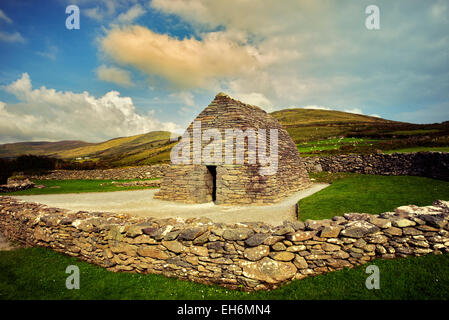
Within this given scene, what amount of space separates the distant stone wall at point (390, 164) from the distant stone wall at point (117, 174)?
18948 mm

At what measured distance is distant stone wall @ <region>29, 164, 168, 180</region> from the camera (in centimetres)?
2631

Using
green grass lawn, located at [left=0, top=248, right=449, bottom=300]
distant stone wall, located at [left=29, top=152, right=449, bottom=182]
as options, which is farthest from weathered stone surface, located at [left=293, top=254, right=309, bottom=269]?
distant stone wall, located at [left=29, top=152, right=449, bottom=182]

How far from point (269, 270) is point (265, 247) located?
46 cm

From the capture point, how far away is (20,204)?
9312 mm

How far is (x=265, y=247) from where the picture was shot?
4688 mm

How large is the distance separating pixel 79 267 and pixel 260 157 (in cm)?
969

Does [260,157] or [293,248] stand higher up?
[260,157]

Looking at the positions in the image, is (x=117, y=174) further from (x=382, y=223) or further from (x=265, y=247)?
(x=382, y=223)

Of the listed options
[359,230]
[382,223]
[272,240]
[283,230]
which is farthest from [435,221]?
[272,240]

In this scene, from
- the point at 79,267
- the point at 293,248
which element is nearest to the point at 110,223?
the point at 79,267
